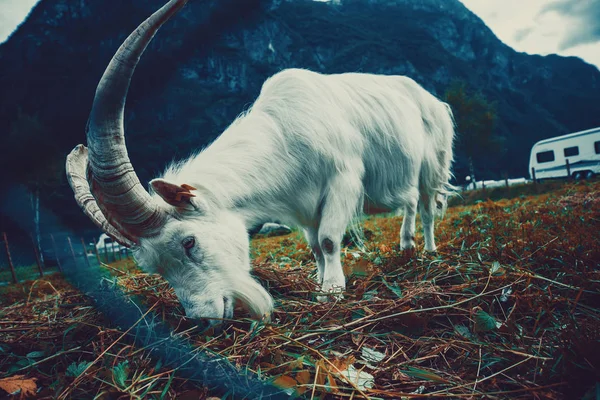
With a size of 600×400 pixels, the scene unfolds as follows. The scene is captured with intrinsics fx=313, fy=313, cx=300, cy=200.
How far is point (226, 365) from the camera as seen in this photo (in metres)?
1.46

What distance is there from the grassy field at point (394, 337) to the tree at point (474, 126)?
118 feet

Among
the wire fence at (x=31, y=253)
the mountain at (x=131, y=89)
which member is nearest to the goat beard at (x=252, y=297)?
the mountain at (x=131, y=89)

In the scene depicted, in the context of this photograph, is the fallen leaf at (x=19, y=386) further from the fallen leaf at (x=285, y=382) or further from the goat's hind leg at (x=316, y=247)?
the goat's hind leg at (x=316, y=247)

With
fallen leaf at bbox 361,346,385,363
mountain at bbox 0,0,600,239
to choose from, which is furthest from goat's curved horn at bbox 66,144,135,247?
fallen leaf at bbox 361,346,385,363

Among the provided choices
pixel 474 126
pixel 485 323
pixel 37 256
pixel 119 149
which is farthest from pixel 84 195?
pixel 474 126

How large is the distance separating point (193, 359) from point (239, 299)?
65 cm

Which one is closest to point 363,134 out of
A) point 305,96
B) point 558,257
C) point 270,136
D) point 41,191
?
point 305,96

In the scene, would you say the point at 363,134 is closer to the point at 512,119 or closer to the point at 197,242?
the point at 197,242

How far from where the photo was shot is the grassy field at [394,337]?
1266 mm

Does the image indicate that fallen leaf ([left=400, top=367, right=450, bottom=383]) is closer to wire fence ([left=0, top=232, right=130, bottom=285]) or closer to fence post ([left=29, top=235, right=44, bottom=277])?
wire fence ([left=0, top=232, right=130, bottom=285])

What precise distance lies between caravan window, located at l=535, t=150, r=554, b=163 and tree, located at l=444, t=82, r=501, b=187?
31.6 ft

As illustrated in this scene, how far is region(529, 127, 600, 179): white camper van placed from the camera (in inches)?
754

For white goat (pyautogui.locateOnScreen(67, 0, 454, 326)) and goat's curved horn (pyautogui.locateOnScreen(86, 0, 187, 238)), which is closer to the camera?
goat's curved horn (pyautogui.locateOnScreen(86, 0, 187, 238))

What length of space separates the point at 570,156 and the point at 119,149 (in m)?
27.7
